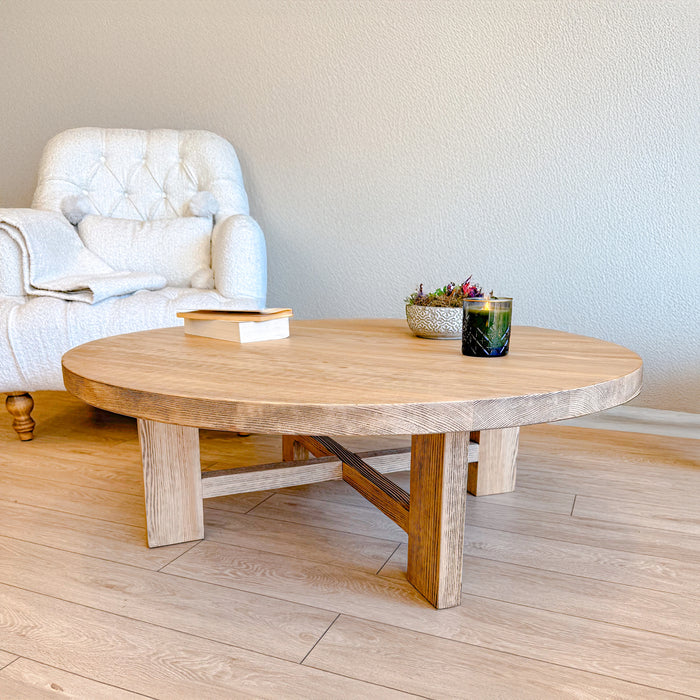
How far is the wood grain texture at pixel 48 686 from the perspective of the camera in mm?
728

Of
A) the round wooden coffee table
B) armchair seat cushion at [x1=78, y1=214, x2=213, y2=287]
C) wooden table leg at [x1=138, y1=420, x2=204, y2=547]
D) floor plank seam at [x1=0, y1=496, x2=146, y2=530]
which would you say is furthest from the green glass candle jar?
armchair seat cushion at [x1=78, y1=214, x2=213, y2=287]

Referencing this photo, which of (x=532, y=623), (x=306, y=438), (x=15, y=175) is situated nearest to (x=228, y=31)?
(x=15, y=175)

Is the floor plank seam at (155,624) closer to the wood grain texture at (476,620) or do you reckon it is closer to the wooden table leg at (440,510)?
the wood grain texture at (476,620)

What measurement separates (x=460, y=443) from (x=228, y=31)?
1.91 metres

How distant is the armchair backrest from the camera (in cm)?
→ 206

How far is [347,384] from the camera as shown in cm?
70

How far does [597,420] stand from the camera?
6.17ft

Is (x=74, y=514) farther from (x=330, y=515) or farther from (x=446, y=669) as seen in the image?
(x=446, y=669)

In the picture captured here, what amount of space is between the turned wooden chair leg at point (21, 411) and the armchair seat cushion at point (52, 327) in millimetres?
61

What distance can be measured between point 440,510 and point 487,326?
11.0 inches

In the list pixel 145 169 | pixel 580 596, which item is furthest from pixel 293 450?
pixel 145 169

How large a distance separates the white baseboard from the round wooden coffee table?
0.68 metres

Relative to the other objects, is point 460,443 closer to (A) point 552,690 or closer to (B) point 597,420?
(A) point 552,690

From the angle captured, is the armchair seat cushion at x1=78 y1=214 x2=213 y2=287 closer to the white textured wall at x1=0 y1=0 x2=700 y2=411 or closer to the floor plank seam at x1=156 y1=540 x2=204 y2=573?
the white textured wall at x1=0 y1=0 x2=700 y2=411
